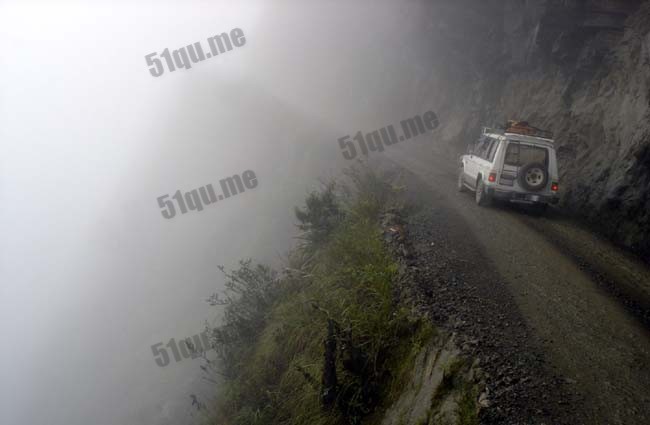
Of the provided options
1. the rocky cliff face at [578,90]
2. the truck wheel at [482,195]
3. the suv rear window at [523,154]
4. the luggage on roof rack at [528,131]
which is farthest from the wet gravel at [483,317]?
the rocky cliff face at [578,90]

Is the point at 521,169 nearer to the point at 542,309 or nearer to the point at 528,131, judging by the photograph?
the point at 528,131

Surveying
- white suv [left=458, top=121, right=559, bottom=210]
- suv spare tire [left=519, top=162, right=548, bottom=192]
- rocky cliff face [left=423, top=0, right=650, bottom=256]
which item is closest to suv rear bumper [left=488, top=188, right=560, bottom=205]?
white suv [left=458, top=121, right=559, bottom=210]

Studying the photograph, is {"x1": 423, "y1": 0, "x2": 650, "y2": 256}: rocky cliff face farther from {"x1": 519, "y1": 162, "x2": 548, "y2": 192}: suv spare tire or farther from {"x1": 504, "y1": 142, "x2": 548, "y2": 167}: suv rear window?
{"x1": 504, "y1": 142, "x2": 548, "y2": 167}: suv rear window

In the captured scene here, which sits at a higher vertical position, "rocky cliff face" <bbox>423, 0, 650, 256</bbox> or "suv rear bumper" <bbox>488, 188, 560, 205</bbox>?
"rocky cliff face" <bbox>423, 0, 650, 256</bbox>

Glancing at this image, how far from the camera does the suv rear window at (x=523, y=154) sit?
8.49 meters

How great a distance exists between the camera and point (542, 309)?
4742 mm

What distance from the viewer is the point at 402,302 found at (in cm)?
475

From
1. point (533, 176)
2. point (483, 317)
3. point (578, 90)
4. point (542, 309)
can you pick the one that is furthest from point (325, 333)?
point (578, 90)

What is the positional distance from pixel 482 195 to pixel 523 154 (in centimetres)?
125

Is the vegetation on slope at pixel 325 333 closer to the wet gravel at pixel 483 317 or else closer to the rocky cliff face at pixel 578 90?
the wet gravel at pixel 483 317

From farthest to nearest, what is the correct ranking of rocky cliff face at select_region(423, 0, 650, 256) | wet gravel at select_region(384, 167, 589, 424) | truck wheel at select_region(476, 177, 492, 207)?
truck wheel at select_region(476, 177, 492, 207) → rocky cliff face at select_region(423, 0, 650, 256) → wet gravel at select_region(384, 167, 589, 424)

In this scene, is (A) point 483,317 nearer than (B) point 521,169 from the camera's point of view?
Yes

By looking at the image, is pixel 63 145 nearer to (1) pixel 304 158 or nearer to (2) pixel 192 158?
(2) pixel 192 158

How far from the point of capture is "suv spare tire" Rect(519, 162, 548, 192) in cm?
836
